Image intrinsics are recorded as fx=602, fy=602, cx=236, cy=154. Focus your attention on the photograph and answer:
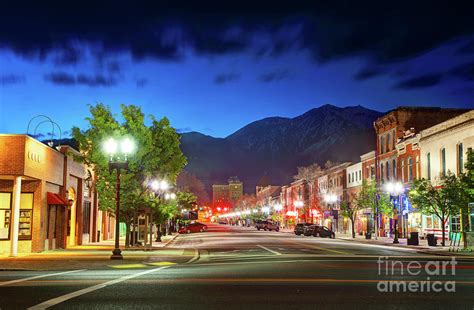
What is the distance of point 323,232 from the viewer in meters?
69.9

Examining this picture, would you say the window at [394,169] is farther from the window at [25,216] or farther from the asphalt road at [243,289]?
the asphalt road at [243,289]

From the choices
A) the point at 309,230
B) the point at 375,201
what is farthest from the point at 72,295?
the point at 309,230

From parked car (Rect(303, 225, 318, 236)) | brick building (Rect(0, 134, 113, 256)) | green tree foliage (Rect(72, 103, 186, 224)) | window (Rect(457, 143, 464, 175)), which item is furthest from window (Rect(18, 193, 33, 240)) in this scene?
parked car (Rect(303, 225, 318, 236))

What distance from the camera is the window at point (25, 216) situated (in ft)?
107

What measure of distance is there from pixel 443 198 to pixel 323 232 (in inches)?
1098

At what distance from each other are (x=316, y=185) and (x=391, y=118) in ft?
121

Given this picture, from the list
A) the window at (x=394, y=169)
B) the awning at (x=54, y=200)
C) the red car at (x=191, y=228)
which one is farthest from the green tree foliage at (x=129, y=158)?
the red car at (x=191, y=228)

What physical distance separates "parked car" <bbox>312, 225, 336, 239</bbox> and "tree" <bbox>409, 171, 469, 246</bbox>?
76.4ft

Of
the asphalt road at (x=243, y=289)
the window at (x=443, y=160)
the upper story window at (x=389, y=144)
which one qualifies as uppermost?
the upper story window at (x=389, y=144)

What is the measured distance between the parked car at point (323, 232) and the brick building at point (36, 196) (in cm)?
3406

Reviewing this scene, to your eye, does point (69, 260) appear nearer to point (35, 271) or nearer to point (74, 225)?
point (35, 271)

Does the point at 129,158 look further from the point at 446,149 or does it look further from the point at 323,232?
the point at 323,232

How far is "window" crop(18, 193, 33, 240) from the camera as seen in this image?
32.5 meters

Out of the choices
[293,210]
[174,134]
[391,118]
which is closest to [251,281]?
[174,134]
